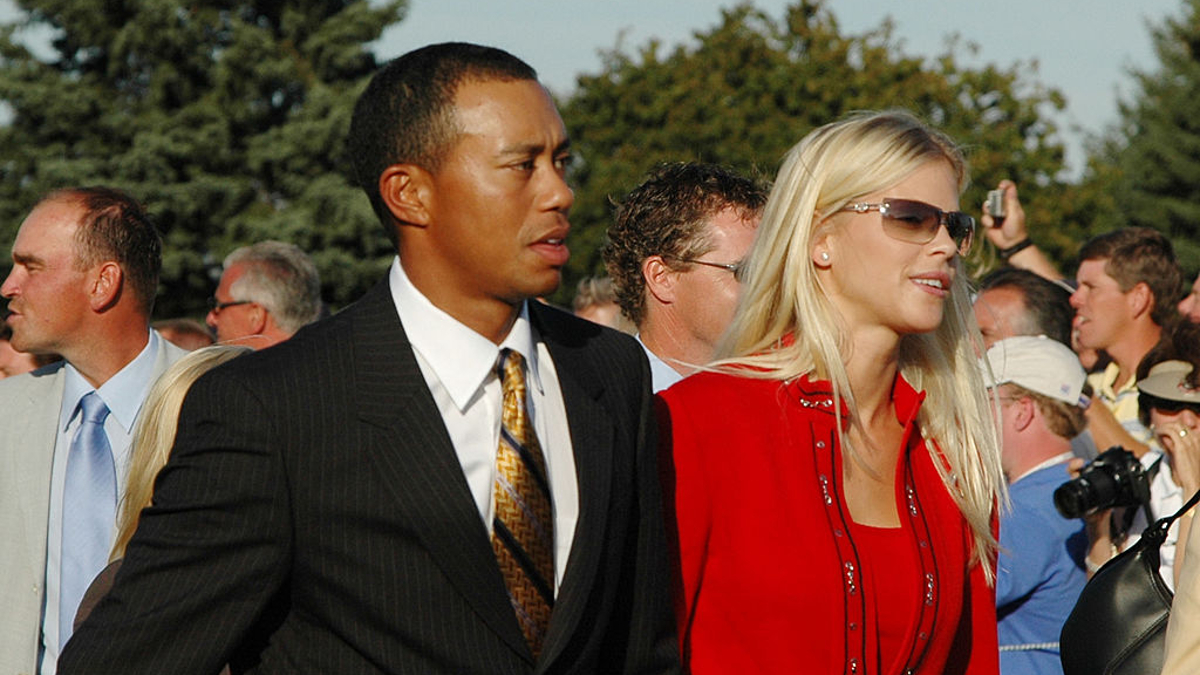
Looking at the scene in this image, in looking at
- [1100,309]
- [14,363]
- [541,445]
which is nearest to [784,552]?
[541,445]

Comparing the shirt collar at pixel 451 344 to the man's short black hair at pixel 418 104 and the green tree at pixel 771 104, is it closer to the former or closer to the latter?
the man's short black hair at pixel 418 104

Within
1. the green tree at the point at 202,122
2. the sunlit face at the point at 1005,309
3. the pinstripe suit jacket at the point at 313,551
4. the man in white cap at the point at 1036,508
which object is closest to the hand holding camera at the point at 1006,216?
the sunlit face at the point at 1005,309

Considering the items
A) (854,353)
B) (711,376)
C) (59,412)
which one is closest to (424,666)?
(711,376)

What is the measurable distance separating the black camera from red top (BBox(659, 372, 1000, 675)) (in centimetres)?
168

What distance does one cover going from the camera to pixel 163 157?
138ft

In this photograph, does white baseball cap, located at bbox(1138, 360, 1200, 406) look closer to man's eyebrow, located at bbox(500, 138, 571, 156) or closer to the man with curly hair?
the man with curly hair

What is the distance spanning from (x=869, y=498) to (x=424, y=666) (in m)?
1.29

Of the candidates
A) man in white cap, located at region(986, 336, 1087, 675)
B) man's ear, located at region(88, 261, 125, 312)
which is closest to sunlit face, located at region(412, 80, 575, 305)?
man in white cap, located at region(986, 336, 1087, 675)

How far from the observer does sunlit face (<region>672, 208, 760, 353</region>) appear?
4.99 m

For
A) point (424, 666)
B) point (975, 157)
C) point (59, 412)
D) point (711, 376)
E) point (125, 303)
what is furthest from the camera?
point (975, 157)

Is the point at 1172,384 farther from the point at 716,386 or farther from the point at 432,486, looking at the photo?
the point at 432,486

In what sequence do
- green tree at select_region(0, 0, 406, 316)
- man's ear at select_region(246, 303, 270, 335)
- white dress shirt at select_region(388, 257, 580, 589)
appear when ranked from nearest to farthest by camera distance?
white dress shirt at select_region(388, 257, 580, 589), man's ear at select_region(246, 303, 270, 335), green tree at select_region(0, 0, 406, 316)

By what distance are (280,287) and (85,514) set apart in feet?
12.1

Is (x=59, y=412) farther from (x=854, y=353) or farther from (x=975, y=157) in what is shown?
(x=975, y=157)
